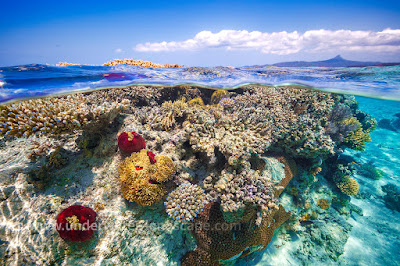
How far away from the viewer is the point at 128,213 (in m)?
3.90

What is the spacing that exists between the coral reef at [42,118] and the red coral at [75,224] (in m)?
1.94

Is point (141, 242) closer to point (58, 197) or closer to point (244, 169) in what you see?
point (58, 197)

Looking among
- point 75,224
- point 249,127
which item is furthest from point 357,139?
point 75,224

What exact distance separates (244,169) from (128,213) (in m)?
3.07

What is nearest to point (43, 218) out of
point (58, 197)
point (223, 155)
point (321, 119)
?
point (58, 197)

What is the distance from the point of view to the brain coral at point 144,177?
3705mm

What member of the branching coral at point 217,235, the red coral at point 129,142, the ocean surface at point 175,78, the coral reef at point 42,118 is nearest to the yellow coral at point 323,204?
the branching coral at point 217,235

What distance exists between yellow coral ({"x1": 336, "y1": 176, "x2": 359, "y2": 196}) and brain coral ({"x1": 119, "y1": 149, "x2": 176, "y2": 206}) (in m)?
8.14

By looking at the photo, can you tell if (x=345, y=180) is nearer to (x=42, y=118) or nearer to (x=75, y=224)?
(x=75, y=224)

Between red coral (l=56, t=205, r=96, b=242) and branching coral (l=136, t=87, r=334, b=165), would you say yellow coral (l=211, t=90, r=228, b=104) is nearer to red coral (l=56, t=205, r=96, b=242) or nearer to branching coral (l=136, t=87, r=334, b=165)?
branching coral (l=136, t=87, r=334, b=165)

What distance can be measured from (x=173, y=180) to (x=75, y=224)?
2143 mm

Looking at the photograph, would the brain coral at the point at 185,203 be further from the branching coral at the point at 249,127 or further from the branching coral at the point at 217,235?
the branching coral at the point at 249,127

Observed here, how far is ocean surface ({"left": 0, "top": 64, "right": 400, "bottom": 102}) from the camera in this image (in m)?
6.15

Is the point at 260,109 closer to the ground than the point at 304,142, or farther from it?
farther from it
